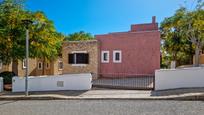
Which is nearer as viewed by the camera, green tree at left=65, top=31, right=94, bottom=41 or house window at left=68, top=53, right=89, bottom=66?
house window at left=68, top=53, right=89, bottom=66

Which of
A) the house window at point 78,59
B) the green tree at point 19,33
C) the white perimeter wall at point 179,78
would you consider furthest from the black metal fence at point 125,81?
the green tree at point 19,33

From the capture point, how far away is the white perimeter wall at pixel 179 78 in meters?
14.0

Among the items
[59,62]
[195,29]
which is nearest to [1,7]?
[195,29]

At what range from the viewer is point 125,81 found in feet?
60.2

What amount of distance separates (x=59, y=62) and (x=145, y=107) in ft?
97.2

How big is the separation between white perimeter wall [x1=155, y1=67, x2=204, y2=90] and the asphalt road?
3.61 meters

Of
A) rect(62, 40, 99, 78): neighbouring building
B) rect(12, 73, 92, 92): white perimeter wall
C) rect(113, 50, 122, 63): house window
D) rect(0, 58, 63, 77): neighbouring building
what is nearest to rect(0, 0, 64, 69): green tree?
rect(62, 40, 99, 78): neighbouring building

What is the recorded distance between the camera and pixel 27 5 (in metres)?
21.6

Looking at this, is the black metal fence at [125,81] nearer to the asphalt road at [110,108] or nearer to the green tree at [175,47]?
the asphalt road at [110,108]

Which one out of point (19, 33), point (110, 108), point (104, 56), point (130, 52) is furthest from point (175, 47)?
point (110, 108)

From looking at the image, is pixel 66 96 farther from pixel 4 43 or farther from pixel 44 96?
pixel 4 43

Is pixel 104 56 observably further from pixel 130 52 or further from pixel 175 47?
pixel 175 47

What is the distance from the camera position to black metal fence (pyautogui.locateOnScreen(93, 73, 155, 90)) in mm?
15961

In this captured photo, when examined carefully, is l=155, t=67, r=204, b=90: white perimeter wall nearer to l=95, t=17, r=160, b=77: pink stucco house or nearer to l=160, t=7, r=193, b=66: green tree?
l=95, t=17, r=160, b=77: pink stucco house
